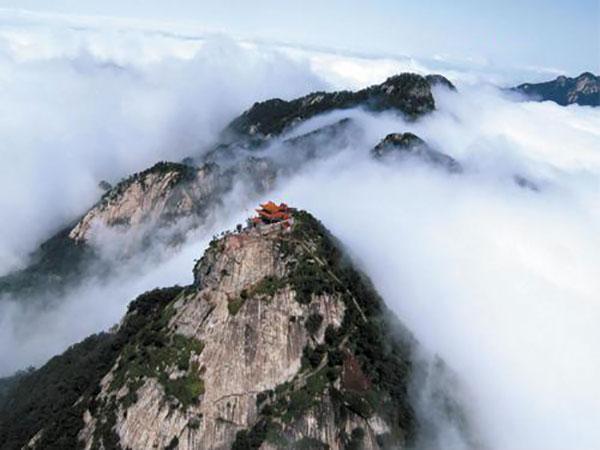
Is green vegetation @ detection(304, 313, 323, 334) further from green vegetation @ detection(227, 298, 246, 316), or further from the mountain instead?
green vegetation @ detection(227, 298, 246, 316)

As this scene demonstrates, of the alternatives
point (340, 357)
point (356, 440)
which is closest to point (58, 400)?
point (340, 357)

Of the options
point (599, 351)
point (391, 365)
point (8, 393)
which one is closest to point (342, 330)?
point (391, 365)

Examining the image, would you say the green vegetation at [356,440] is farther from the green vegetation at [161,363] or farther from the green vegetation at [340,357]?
the green vegetation at [161,363]

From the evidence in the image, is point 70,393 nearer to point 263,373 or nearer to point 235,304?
point 235,304

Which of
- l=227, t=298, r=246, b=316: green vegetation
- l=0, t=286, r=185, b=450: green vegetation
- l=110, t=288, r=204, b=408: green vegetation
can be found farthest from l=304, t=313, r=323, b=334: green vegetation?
l=0, t=286, r=185, b=450: green vegetation

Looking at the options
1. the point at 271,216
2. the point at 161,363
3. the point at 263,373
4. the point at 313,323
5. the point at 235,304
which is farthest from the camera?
the point at 271,216

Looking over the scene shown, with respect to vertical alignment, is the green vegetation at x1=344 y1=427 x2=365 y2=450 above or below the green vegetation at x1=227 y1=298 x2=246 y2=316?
below

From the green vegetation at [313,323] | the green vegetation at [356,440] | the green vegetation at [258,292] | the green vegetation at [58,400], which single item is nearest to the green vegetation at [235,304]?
the green vegetation at [258,292]

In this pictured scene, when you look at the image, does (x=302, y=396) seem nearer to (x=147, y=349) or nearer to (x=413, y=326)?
(x=147, y=349)
